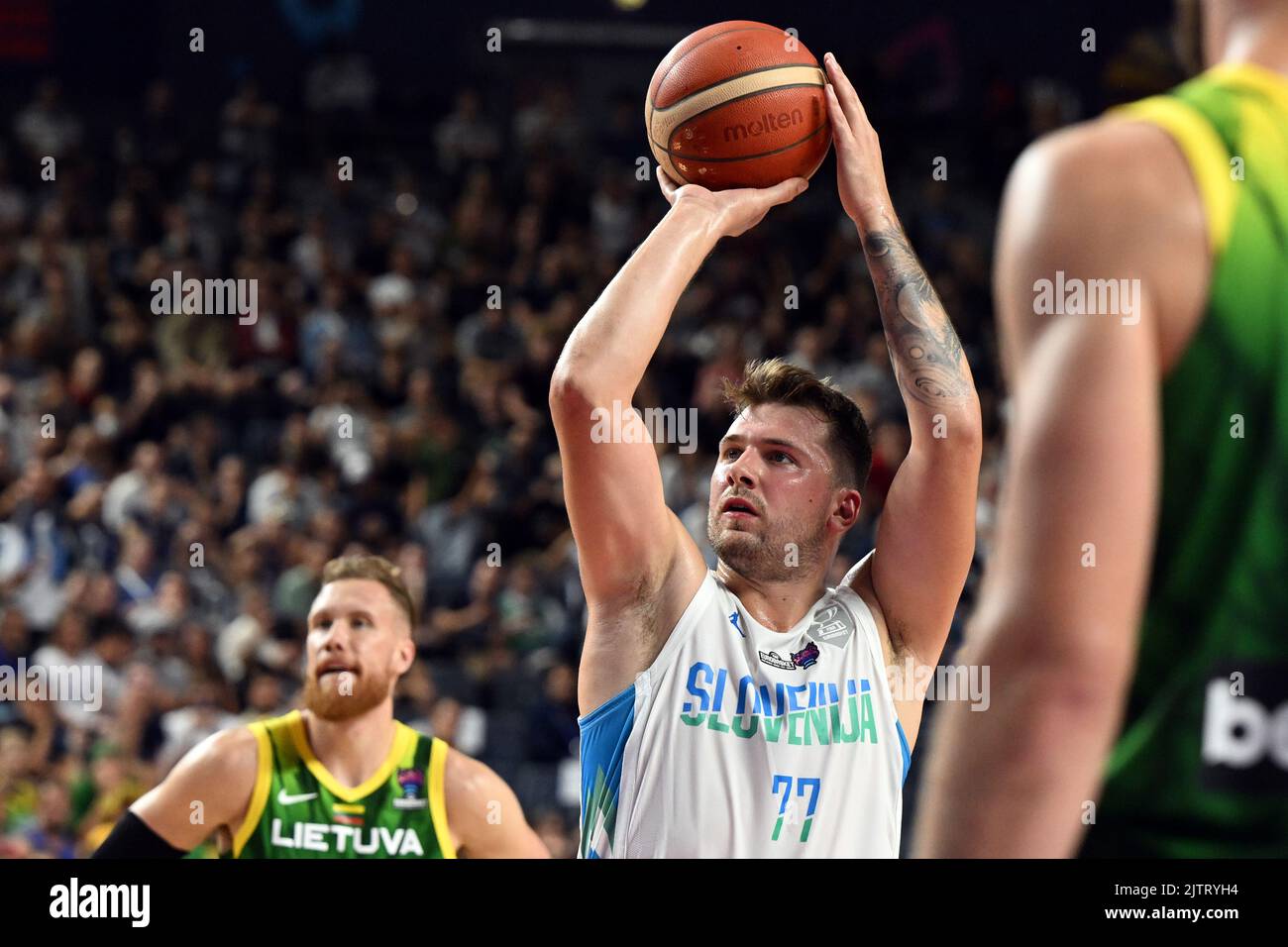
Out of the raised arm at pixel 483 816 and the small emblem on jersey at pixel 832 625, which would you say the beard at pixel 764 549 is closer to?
the small emblem on jersey at pixel 832 625

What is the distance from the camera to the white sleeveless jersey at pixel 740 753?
3.13 meters

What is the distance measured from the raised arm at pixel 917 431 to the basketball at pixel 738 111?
0.11 m

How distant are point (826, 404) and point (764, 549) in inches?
17.0

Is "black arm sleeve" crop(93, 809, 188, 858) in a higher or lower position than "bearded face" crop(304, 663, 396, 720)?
lower

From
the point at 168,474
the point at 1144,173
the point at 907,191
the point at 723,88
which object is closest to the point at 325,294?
the point at 168,474

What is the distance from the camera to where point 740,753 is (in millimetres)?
3178

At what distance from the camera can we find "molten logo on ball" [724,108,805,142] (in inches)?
139

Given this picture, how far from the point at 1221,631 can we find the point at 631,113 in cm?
1254

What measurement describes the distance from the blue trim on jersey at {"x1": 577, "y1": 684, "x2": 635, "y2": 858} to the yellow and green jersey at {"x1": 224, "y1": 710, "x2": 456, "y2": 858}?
48.3 inches

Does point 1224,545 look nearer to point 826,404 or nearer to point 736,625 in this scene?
point 736,625

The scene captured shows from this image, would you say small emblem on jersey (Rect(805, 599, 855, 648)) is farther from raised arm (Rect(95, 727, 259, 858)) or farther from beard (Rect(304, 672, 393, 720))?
raised arm (Rect(95, 727, 259, 858))

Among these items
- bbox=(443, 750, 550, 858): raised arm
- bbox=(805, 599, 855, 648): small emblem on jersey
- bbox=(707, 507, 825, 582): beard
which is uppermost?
bbox=(707, 507, 825, 582): beard

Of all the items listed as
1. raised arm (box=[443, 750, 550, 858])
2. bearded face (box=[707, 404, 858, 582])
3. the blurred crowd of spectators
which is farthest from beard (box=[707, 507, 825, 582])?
the blurred crowd of spectators

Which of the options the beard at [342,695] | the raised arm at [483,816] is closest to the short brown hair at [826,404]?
the raised arm at [483,816]
